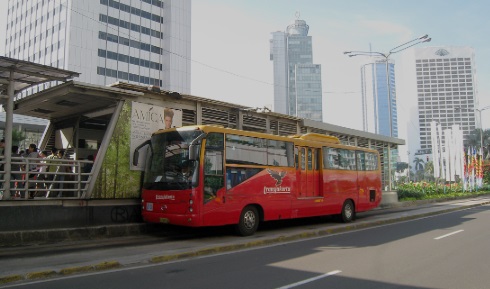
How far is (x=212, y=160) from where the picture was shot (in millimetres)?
10883

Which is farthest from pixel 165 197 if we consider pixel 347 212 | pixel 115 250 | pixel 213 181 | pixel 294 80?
pixel 294 80

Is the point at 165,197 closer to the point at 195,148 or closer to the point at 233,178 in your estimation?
the point at 195,148

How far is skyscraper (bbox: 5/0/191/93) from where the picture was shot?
6675 cm

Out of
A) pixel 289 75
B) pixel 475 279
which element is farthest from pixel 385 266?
pixel 289 75

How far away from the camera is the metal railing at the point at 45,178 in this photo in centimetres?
1055

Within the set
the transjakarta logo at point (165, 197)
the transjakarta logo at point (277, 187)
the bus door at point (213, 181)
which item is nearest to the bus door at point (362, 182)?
the transjakarta logo at point (277, 187)

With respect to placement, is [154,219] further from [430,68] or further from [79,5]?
[79,5]

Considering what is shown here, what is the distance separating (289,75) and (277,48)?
15.9 feet

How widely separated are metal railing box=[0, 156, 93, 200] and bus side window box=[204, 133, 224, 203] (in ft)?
12.4

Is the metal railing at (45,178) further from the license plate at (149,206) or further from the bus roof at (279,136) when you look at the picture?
the bus roof at (279,136)

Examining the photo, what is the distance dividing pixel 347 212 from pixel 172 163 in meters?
8.09

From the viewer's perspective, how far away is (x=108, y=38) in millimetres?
70625

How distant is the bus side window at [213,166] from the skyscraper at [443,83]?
128 feet

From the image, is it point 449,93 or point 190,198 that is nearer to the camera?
point 190,198
